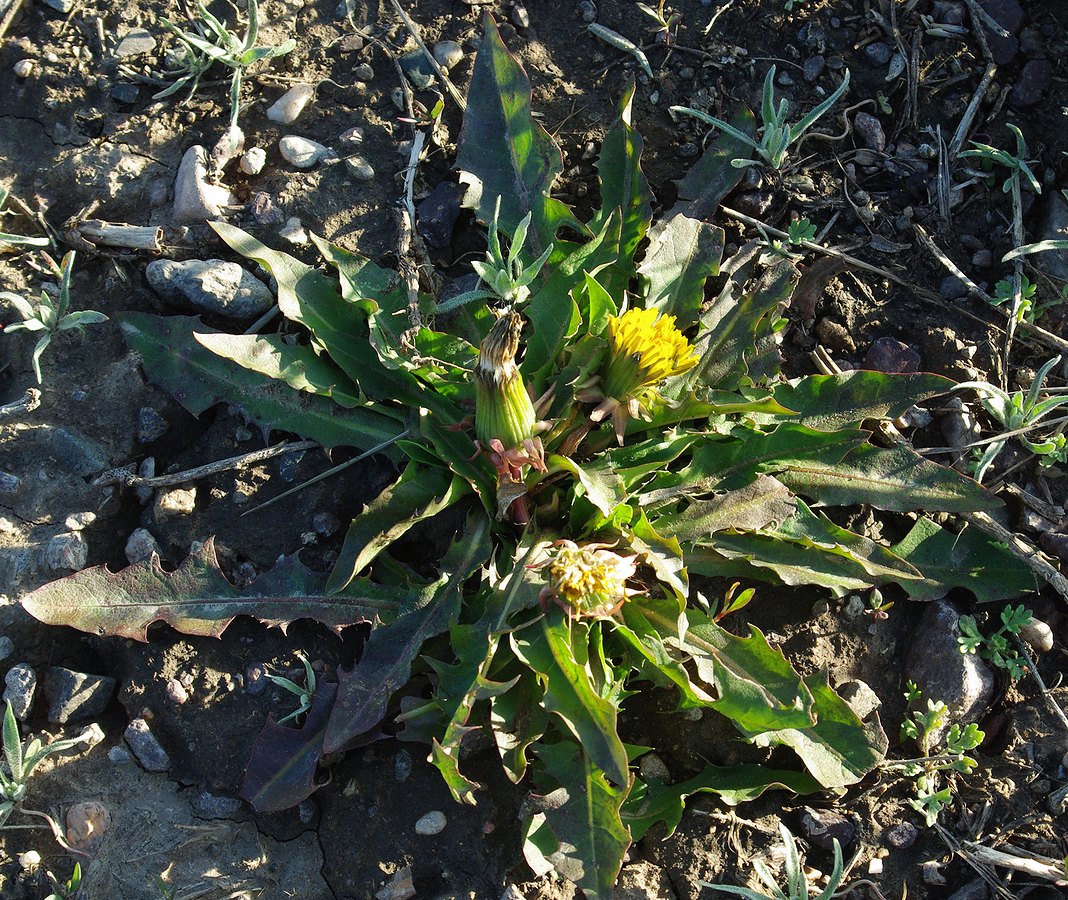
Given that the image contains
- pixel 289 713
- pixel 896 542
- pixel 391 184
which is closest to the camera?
pixel 289 713

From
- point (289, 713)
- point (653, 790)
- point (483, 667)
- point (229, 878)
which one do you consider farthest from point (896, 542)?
point (229, 878)

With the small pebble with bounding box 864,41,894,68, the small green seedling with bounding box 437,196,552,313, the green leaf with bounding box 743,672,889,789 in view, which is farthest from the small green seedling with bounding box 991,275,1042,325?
the small green seedling with bounding box 437,196,552,313

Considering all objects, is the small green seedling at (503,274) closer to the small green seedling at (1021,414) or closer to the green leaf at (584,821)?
the green leaf at (584,821)

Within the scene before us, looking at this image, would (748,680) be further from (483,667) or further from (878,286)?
(878,286)

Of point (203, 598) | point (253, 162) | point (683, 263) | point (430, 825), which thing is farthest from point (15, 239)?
point (430, 825)

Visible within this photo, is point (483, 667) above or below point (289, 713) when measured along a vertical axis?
above

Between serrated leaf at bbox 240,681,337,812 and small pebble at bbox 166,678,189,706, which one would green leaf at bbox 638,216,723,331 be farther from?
small pebble at bbox 166,678,189,706
